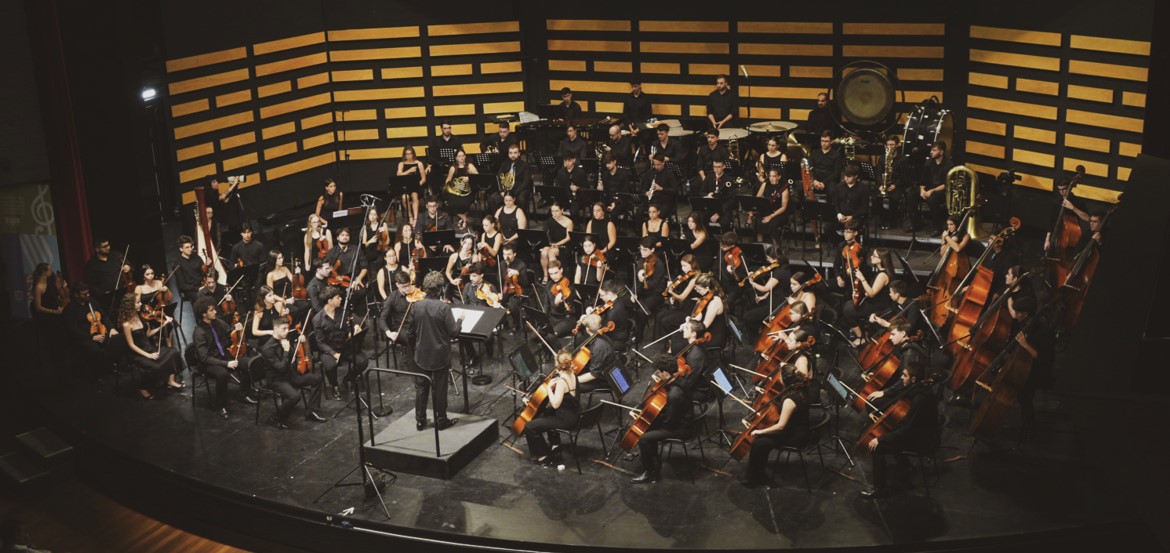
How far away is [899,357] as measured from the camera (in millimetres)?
10305

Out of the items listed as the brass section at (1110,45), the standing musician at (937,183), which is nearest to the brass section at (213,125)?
→ the standing musician at (937,183)

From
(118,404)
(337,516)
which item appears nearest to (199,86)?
(118,404)

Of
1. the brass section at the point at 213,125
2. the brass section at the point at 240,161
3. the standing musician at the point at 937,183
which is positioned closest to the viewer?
the standing musician at the point at 937,183

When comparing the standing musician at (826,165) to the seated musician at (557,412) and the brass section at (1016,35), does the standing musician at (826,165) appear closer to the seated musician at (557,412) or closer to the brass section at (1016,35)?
the brass section at (1016,35)

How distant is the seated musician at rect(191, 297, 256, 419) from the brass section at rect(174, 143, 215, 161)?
6491 mm

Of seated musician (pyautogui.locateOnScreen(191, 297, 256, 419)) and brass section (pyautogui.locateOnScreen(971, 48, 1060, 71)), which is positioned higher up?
brass section (pyautogui.locateOnScreen(971, 48, 1060, 71))

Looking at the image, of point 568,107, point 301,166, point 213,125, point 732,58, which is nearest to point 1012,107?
point 732,58

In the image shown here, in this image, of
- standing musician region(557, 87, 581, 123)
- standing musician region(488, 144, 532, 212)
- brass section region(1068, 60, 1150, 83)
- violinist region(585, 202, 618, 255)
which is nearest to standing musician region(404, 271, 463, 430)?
violinist region(585, 202, 618, 255)

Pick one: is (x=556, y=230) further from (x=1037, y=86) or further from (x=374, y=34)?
(x=1037, y=86)

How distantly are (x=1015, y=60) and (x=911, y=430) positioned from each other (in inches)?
348

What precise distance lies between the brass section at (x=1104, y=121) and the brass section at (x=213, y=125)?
12.6m

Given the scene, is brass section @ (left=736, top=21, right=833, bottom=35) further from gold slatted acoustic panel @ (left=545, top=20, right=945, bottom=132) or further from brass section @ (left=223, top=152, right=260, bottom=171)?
brass section @ (left=223, top=152, right=260, bottom=171)

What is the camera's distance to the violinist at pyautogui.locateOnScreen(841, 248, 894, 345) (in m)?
12.0

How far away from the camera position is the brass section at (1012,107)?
16.2 metres
